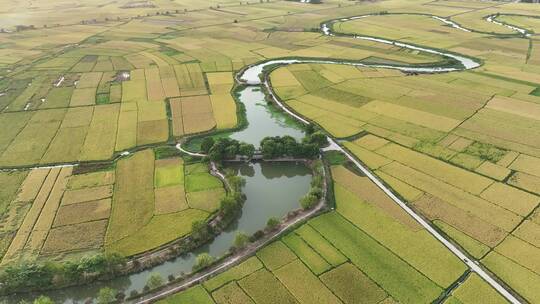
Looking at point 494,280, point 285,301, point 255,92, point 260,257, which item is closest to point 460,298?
point 494,280

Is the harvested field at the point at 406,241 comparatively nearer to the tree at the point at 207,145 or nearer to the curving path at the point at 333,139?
the curving path at the point at 333,139

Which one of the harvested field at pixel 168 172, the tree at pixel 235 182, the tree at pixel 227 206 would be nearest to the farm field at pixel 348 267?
the tree at pixel 227 206

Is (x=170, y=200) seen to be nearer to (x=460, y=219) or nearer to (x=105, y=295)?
(x=105, y=295)

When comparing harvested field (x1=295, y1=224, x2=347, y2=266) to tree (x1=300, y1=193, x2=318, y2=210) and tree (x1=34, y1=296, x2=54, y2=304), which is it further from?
tree (x1=34, y1=296, x2=54, y2=304)

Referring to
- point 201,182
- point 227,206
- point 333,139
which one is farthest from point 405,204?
point 201,182

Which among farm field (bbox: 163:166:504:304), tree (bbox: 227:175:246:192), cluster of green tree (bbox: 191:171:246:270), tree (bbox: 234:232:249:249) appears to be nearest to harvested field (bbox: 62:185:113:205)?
cluster of green tree (bbox: 191:171:246:270)

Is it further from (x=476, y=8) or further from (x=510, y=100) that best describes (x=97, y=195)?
(x=476, y=8)
